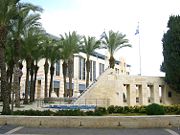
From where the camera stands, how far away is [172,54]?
39.8 meters

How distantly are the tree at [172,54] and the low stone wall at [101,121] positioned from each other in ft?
70.2

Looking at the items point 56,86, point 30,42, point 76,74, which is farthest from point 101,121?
point 76,74

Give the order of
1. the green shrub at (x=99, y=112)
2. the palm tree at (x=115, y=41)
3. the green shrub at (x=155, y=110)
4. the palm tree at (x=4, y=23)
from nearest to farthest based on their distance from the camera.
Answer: the green shrub at (x=99, y=112) < the green shrub at (x=155, y=110) < the palm tree at (x=4, y=23) < the palm tree at (x=115, y=41)

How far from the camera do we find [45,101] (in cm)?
4406

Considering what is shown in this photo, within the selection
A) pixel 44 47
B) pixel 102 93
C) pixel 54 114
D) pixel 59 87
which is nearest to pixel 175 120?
pixel 54 114

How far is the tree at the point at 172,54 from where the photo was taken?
129ft

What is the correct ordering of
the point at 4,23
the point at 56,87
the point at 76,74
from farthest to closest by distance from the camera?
the point at 76,74 → the point at 56,87 → the point at 4,23

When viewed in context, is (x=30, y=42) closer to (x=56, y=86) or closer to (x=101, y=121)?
(x=101, y=121)

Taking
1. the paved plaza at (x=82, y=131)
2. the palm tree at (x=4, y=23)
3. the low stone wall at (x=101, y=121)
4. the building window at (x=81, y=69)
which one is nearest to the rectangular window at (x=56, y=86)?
the building window at (x=81, y=69)

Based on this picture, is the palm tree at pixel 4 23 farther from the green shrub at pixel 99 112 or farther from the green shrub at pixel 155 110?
the green shrub at pixel 155 110

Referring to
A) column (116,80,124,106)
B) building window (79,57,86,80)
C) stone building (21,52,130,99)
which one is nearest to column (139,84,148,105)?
column (116,80,124,106)

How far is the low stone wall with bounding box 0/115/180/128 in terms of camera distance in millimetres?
18391

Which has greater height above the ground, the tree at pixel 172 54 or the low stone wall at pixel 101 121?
the tree at pixel 172 54

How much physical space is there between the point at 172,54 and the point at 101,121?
23807mm
